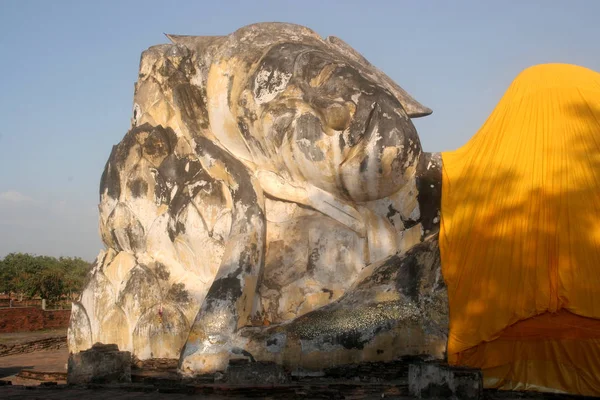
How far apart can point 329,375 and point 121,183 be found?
412 cm

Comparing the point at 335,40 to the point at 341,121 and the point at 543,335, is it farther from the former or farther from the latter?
the point at 543,335

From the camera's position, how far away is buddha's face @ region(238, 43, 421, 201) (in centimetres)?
772

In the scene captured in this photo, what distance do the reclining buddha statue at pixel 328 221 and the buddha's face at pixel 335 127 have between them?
2 centimetres

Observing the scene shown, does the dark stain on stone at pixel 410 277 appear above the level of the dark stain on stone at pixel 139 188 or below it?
below

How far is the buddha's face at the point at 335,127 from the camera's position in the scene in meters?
7.72

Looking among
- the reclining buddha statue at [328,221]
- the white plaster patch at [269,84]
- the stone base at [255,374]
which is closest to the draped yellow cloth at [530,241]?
the reclining buddha statue at [328,221]

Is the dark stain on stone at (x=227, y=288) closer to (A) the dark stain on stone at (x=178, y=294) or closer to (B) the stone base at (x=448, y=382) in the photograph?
(A) the dark stain on stone at (x=178, y=294)

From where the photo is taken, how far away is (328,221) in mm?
8133

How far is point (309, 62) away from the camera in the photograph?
8.27 m

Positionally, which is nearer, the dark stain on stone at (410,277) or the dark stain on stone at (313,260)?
the dark stain on stone at (410,277)

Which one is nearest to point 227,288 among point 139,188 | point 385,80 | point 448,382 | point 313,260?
point 313,260

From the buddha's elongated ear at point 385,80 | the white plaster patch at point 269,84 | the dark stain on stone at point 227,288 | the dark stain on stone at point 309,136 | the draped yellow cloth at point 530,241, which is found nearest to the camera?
the draped yellow cloth at point 530,241

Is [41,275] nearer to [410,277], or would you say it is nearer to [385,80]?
[385,80]

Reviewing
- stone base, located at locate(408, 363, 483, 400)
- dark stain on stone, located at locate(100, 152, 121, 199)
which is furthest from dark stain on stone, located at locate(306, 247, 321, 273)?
dark stain on stone, located at locate(100, 152, 121, 199)
